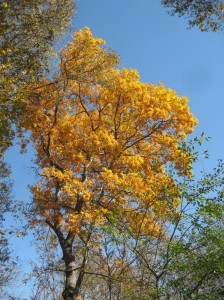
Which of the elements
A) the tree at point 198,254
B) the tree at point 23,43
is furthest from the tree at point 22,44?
the tree at point 198,254

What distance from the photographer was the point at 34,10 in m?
12.1

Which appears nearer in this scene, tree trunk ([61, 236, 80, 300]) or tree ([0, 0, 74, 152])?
tree ([0, 0, 74, 152])

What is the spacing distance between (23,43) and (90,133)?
5.98 meters

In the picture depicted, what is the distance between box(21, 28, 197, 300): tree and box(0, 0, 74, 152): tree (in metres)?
2.07

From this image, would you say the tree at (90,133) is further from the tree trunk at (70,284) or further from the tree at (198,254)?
the tree at (198,254)

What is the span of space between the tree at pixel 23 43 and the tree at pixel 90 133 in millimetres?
2069

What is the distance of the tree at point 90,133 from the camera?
14.8 metres

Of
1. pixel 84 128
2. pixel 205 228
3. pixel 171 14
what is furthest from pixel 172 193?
pixel 84 128

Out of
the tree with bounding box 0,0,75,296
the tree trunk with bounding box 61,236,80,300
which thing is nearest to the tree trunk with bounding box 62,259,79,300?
the tree trunk with bounding box 61,236,80,300

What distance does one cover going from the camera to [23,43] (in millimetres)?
11977

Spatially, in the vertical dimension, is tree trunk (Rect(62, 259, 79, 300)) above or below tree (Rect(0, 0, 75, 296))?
below

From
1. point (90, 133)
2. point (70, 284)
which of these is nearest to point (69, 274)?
point (70, 284)

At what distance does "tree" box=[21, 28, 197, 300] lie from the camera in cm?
1476

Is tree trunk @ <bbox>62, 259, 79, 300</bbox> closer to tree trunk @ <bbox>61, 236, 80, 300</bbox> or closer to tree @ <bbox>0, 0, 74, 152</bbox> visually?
tree trunk @ <bbox>61, 236, 80, 300</bbox>
